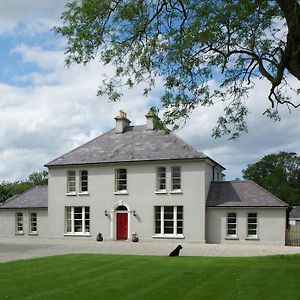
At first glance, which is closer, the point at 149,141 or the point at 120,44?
the point at 120,44

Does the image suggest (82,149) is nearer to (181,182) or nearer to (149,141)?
(149,141)

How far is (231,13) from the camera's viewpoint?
11625mm

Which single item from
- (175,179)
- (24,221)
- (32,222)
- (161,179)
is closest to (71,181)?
(32,222)

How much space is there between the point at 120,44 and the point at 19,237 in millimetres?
33575

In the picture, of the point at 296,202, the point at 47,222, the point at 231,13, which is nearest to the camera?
the point at 231,13

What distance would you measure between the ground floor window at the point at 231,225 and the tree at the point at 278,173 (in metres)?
55.4

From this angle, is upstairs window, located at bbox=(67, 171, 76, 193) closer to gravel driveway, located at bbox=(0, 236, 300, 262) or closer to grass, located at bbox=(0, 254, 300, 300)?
gravel driveway, located at bbox=(0, 236, 300, 262)

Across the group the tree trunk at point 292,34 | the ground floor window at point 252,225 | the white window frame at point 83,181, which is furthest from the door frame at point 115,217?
the tree trunk at point 292,34

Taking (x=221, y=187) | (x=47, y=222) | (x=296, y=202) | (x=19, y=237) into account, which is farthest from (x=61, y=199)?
(x=296, y=202)

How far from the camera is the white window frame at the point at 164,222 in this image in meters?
37.7

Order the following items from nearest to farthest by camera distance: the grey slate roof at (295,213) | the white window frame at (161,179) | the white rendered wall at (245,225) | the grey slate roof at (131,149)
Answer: the white rendered wall at (245,225) → the white window frame at (161,179) → the grey slate roof at (131,149) → the grey slate roof at (295,213)

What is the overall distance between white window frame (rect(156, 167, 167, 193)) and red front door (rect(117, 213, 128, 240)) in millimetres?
3367

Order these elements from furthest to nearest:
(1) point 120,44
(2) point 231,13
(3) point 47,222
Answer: (3) point 47,222 < (1) point 120,44 < (2) point 231,13

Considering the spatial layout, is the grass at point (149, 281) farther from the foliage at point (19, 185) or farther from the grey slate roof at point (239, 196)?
the foliage at point (19, 185)
